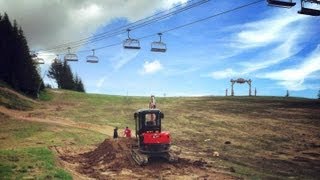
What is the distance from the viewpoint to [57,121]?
54562mm

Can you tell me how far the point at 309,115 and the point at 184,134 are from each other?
22.4 meters

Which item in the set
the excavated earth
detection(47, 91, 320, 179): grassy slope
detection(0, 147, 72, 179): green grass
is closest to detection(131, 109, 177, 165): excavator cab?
the excavated earth

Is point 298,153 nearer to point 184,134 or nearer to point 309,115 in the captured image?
point 184,134

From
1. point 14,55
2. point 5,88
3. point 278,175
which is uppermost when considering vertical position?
point 14,55

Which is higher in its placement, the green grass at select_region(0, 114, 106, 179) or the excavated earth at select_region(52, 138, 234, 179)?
the green grass at select_region(0, 114, 106, 179)

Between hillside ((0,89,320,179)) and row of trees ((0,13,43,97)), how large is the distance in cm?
452

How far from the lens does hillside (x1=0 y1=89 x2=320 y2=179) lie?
2781 cm

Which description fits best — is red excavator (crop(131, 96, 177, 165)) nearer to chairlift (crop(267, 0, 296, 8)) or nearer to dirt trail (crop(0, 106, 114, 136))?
chairlift (crop(267, 0, 296, 8))

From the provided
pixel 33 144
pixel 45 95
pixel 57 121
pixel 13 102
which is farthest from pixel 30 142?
pixel 45 95

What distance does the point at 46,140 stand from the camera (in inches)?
1510

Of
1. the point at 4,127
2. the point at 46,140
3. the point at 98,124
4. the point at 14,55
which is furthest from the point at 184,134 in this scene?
the point at 14,55

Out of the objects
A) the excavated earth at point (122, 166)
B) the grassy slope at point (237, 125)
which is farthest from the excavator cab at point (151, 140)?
the grassy slope at point (237, 125)

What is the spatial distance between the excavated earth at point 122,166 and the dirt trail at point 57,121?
15619 millimetres

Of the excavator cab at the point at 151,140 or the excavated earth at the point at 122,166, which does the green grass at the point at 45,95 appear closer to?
the excavated earth at the point at 122,166
